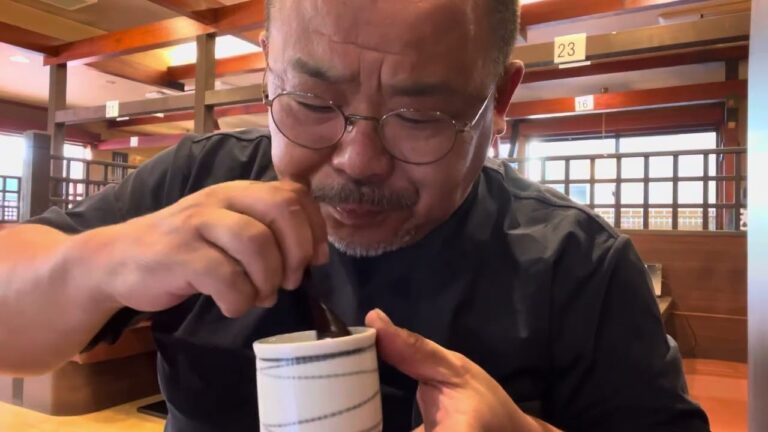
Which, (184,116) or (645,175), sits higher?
(184,116)

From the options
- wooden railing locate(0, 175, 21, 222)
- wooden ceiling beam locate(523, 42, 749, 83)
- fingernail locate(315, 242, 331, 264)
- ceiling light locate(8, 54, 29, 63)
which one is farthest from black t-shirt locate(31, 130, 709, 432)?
ceiling light locate(8, 54, 29, 63)

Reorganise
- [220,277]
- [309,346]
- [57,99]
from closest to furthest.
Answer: [309,346] < [220,277] < [57,99]

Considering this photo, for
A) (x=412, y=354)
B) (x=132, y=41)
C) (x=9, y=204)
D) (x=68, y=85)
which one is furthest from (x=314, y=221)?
(x=68, y=85)

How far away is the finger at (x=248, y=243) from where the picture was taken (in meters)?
0.59

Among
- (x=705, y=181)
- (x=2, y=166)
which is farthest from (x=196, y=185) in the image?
(x=2, y=166)

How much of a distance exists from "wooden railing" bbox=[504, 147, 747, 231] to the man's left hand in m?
1.04

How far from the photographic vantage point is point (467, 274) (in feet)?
3.40

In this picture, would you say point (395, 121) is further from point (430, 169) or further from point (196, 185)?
point (196, 185)

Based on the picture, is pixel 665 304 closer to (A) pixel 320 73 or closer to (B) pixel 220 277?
(A) pixel 320 73

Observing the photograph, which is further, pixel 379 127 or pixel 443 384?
pixel 379 127

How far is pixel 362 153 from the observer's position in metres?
0.83

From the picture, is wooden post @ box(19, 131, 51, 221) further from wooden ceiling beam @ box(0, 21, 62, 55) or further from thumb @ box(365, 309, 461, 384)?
thumb @ box(365, 309, 461, 384)

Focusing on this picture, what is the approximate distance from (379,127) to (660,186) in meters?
6.98

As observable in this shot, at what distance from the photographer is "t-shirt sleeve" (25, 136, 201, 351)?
44.4 inches
